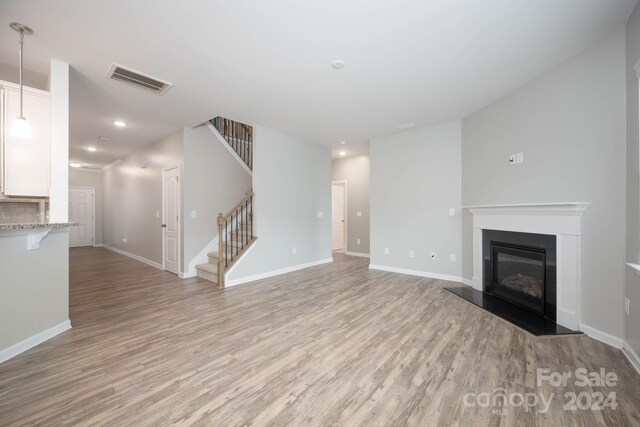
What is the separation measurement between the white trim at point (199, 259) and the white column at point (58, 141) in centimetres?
242

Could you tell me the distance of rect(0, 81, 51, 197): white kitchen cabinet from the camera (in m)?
2.45

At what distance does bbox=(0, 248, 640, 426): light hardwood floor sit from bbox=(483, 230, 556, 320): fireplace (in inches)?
23.3

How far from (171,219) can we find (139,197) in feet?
6.90

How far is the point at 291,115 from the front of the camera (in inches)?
165

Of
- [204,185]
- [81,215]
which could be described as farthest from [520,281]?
[81,215]

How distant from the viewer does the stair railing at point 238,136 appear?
605 centimetres

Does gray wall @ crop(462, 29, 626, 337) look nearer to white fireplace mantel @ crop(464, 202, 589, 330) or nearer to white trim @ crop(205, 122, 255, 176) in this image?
white fireplace mantel @ crop(464, 202, 589, 330)

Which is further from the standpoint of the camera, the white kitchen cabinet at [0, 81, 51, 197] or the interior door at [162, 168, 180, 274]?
the interior door at [162, 168, 180, 274]

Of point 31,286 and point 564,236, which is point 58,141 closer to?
point 31,286

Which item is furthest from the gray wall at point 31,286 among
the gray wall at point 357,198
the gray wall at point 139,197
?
the gray wall at point 357,198

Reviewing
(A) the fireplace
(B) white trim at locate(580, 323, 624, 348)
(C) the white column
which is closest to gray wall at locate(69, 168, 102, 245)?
(C) the white column

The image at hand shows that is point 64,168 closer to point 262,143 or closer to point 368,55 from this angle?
point 262,143

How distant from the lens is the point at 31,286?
2.37m

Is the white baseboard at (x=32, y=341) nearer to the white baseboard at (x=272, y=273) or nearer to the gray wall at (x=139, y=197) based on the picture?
the white baseboard at (x=272, y=273)
